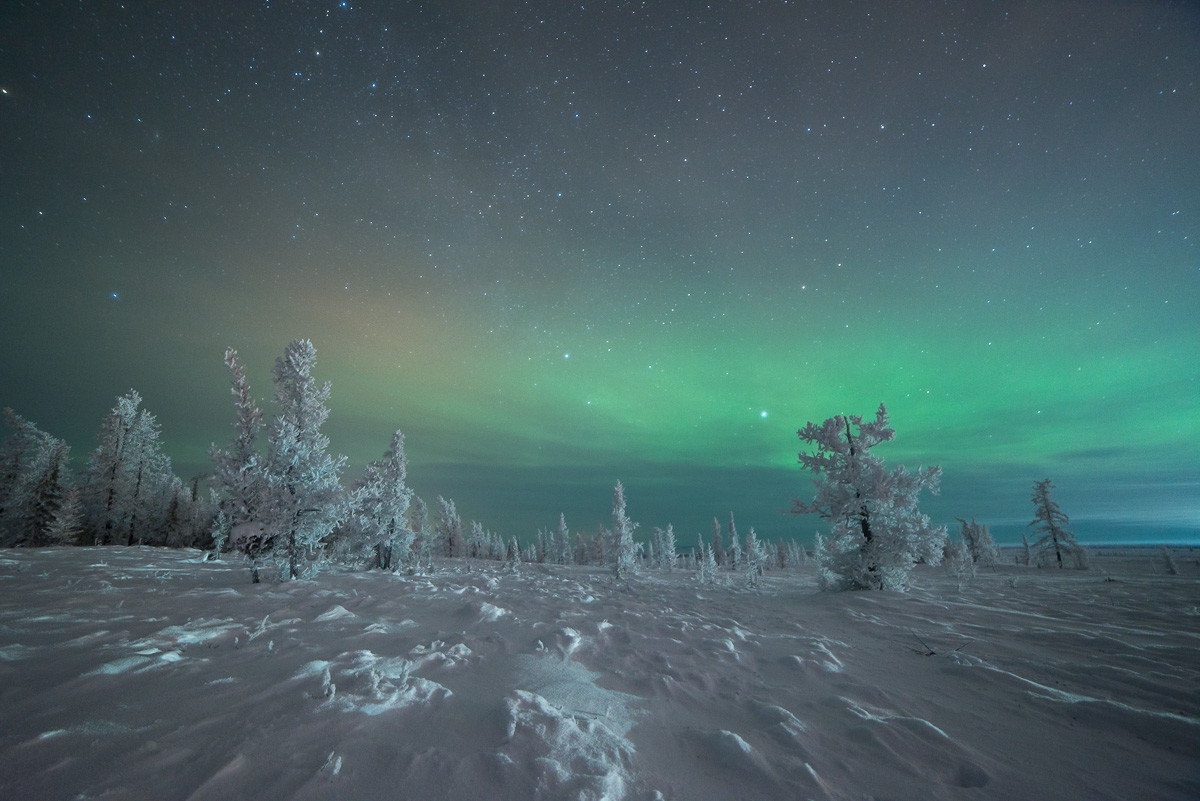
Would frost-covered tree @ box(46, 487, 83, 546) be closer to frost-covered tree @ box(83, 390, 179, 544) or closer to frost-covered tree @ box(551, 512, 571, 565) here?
frost-covered tree @ box(83, 390, 179, 544)

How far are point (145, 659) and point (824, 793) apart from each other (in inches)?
324

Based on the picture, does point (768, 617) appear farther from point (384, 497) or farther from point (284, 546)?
point (384, 497)

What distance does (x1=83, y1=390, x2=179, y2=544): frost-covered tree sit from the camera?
122 ft

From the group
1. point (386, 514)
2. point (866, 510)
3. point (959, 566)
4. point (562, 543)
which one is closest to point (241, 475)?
point (386, 514)

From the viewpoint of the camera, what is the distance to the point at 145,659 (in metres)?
5.52

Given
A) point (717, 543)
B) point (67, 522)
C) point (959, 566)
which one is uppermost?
point (67, 522)

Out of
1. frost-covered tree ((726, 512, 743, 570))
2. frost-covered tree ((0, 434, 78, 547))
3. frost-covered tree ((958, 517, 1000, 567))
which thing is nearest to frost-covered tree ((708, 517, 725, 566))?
frost-covered tree ((726, 512, 743, 570))

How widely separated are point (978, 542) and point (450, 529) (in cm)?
9009

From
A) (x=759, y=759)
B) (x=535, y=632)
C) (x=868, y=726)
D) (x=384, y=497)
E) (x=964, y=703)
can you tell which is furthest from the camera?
(x=384, y=497)

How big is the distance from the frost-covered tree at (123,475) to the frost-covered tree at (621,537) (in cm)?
4462

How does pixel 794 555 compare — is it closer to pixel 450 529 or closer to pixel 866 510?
pixel 450 529

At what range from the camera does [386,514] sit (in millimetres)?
28797

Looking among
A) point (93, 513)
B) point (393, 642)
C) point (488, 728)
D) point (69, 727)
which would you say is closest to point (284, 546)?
point (393, 642)

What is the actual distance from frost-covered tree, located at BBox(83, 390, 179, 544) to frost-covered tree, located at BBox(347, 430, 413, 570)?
87.3 feet
